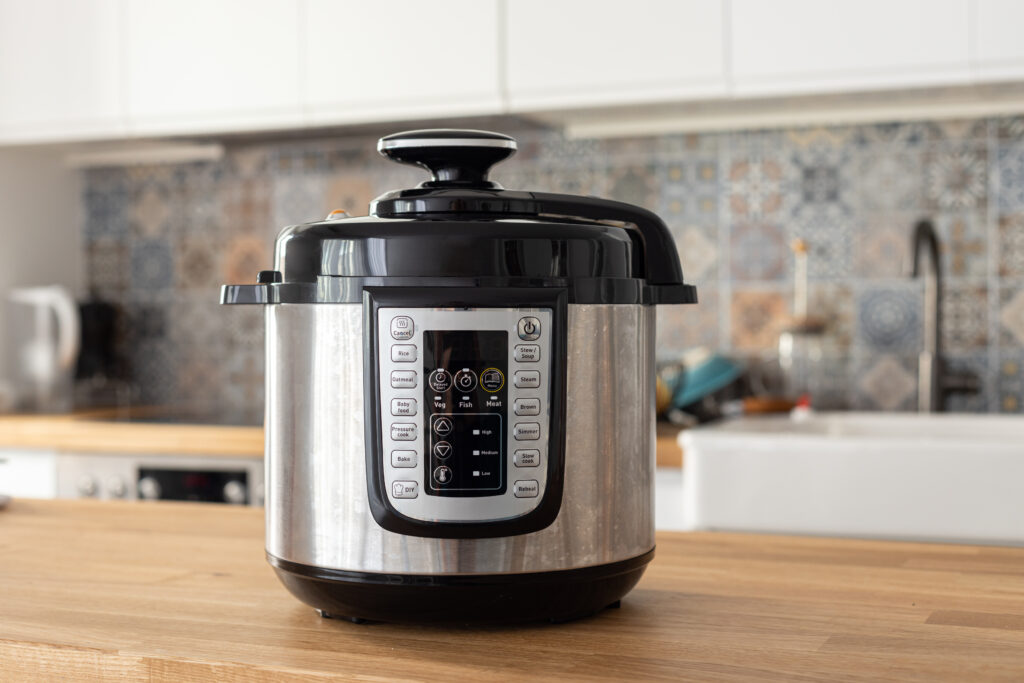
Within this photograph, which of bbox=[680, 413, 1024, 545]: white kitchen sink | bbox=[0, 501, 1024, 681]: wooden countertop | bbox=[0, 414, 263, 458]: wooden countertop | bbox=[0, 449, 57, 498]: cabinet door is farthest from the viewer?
bbox=[0, 449, 57, 498]: cabinet door

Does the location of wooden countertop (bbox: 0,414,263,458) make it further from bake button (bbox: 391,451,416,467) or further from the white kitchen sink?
bake button (bbox: 391,451,416,467)

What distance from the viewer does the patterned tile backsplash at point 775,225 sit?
2.46 m

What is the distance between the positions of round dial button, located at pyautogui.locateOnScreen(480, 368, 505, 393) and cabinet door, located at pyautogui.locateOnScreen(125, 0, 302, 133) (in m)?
2.08

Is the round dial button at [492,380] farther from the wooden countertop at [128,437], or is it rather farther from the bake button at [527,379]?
the wooden countertop at [128,437]

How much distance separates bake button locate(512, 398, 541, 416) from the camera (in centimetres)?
65

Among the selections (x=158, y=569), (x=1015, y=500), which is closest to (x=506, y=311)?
(x=158, y=569)

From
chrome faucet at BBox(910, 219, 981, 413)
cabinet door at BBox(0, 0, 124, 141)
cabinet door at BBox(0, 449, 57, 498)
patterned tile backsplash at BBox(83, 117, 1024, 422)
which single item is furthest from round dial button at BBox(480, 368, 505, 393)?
→ cabinet door at BBox(0, 0, 124, 141)

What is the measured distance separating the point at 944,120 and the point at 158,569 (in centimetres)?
211

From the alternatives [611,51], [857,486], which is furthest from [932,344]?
[611,51]

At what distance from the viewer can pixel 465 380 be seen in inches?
25.2

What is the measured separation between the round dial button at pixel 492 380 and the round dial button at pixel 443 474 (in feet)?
0.16

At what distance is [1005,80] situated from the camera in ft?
7.09

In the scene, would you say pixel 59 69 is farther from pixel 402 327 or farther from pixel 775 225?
pixel 402 327

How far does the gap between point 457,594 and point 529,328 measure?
153mm
